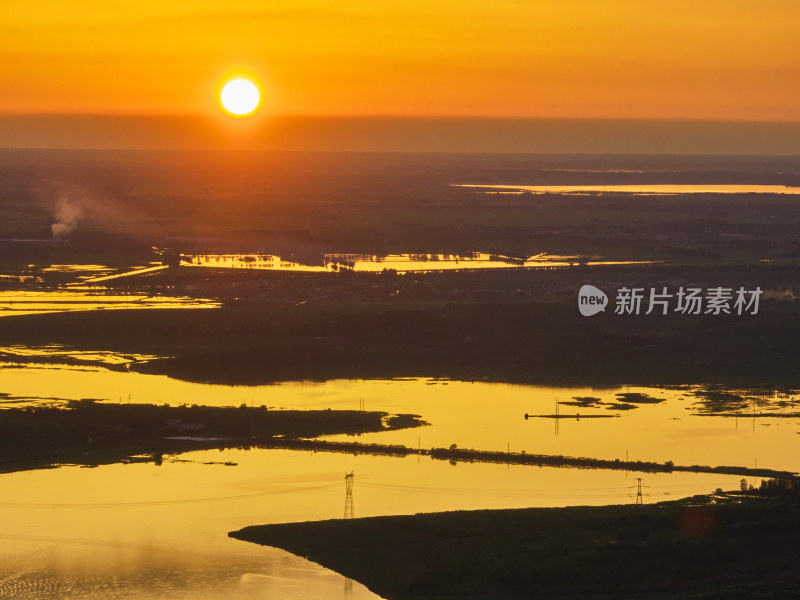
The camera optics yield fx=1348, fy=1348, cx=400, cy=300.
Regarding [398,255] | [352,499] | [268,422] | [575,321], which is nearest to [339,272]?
[398,255]

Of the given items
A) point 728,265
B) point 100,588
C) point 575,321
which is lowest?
point 100,588

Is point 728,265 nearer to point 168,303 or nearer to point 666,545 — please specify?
point 168,303

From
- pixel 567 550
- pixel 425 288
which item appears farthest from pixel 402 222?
pixel 567 550

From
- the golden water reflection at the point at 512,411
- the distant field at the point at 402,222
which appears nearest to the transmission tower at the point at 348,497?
the golden water reflection at the point at 512,411

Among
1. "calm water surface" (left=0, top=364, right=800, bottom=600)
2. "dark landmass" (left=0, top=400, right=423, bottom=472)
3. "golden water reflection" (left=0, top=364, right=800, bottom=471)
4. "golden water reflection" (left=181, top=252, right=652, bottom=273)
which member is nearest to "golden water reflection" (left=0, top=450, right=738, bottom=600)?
"calm water surface" (left=0, top=364, right=800, bottom=600)

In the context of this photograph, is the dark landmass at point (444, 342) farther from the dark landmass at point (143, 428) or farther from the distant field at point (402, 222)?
the distant field at point (402, 222)

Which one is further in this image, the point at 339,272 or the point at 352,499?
the point at 339,272

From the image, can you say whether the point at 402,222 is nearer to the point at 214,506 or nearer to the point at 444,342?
the point at 444,342
